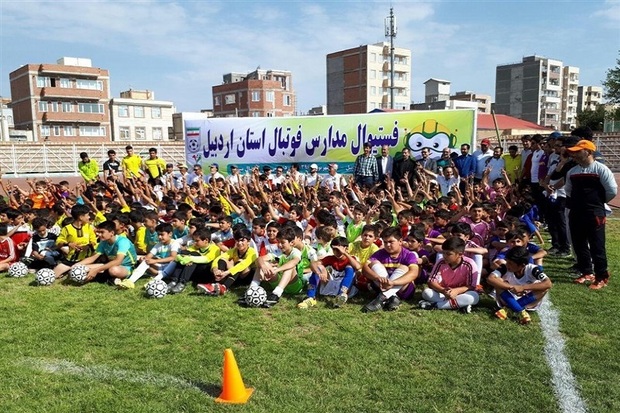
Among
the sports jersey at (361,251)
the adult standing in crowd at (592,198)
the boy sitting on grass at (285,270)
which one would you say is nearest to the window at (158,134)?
the boy sitting on grass at (285,270)

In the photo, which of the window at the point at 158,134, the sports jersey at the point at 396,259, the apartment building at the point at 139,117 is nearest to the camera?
the sports jersey at the point at 396,259

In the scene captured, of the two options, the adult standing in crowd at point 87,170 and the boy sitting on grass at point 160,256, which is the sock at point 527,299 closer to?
→ the boy sitting on grass at point 160,256

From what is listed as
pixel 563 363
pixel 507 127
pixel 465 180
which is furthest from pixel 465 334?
pixel 507 127

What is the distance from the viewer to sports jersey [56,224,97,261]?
7.42 m

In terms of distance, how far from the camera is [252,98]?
279 ft

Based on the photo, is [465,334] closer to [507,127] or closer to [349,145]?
[349,145]

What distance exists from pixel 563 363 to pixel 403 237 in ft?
9.96

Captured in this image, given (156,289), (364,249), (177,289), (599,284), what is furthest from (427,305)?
(156,289)

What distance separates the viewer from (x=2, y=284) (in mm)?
6898

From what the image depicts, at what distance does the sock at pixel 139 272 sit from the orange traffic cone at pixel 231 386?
366cm

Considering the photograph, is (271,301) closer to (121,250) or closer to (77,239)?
(121,250)

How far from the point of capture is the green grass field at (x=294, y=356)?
363 cm

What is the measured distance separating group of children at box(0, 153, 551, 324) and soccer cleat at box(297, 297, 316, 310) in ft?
0.05

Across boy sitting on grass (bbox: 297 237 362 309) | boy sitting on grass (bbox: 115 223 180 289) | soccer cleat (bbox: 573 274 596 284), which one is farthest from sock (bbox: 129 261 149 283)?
soccer cleat (bbox: 573 274 596 284)
